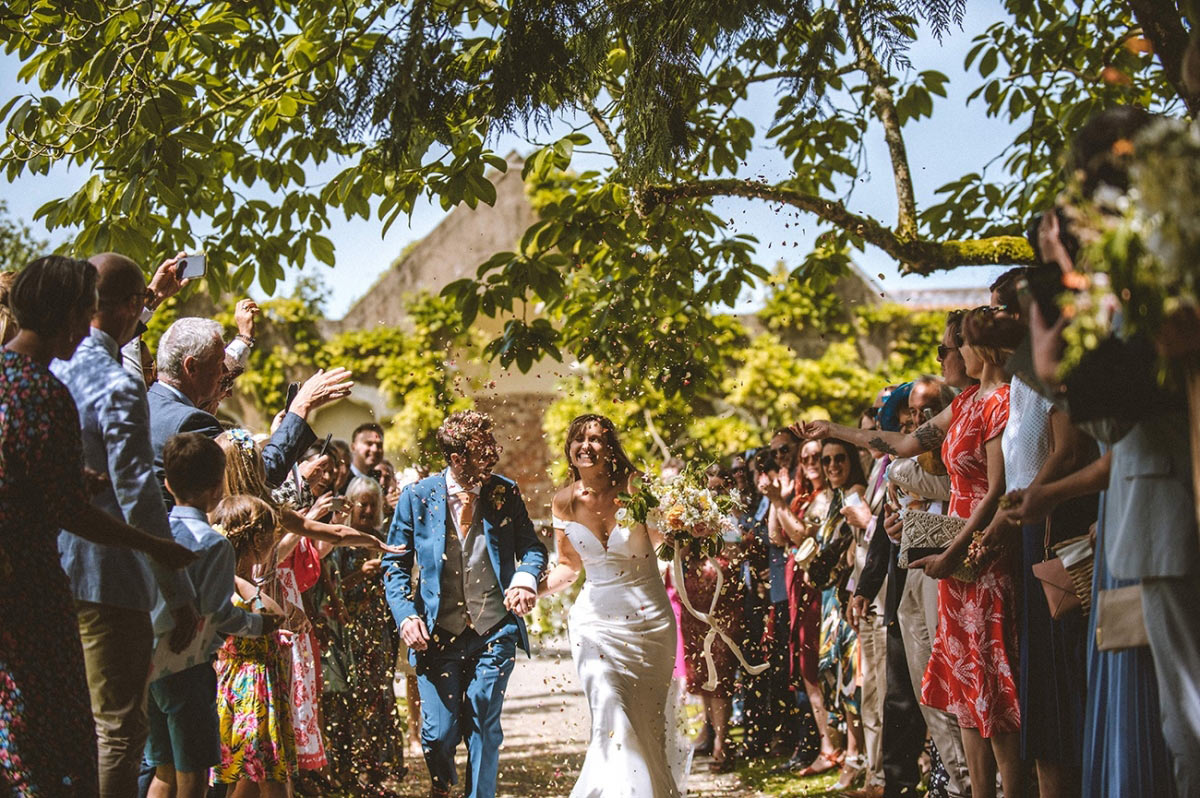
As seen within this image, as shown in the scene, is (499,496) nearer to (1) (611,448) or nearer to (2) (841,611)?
(1) (611,448)

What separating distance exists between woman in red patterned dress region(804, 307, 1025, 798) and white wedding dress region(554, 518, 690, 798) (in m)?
1.77

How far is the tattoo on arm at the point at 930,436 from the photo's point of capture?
5512mm

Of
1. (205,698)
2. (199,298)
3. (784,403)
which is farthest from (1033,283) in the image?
(199,298)

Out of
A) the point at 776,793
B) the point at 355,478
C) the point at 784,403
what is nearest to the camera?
the point at 776,793

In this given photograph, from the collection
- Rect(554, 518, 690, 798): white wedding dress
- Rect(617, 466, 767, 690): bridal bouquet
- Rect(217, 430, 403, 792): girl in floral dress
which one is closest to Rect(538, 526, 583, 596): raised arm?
Rect(554, 518, 690, 798): white wedding dress

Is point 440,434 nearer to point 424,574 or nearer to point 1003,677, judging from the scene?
point 424,574

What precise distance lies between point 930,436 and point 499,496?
2.39m

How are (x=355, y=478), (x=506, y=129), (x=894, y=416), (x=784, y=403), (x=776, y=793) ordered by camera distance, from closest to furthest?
(x=506, y=129) < (x=894, y=416) < (x=776, y=793) < (x=355, y=478) < (x=784, y=403)

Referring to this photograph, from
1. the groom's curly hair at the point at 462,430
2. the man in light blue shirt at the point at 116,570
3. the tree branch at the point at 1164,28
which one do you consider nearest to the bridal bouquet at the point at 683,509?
the groom's curly hair at the point at 462,430

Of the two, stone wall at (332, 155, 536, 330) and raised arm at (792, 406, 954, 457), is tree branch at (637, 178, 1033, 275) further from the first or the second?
stone wall at (332, 155, 536, 330)

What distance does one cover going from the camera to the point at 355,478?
8.57 metres

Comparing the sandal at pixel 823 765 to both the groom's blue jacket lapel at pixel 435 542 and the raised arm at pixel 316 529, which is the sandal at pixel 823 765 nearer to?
the groom's blue jacket lapel at pixel 435 542

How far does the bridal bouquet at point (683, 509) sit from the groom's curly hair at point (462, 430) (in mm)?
873

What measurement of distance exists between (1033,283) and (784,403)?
16.0 meters
